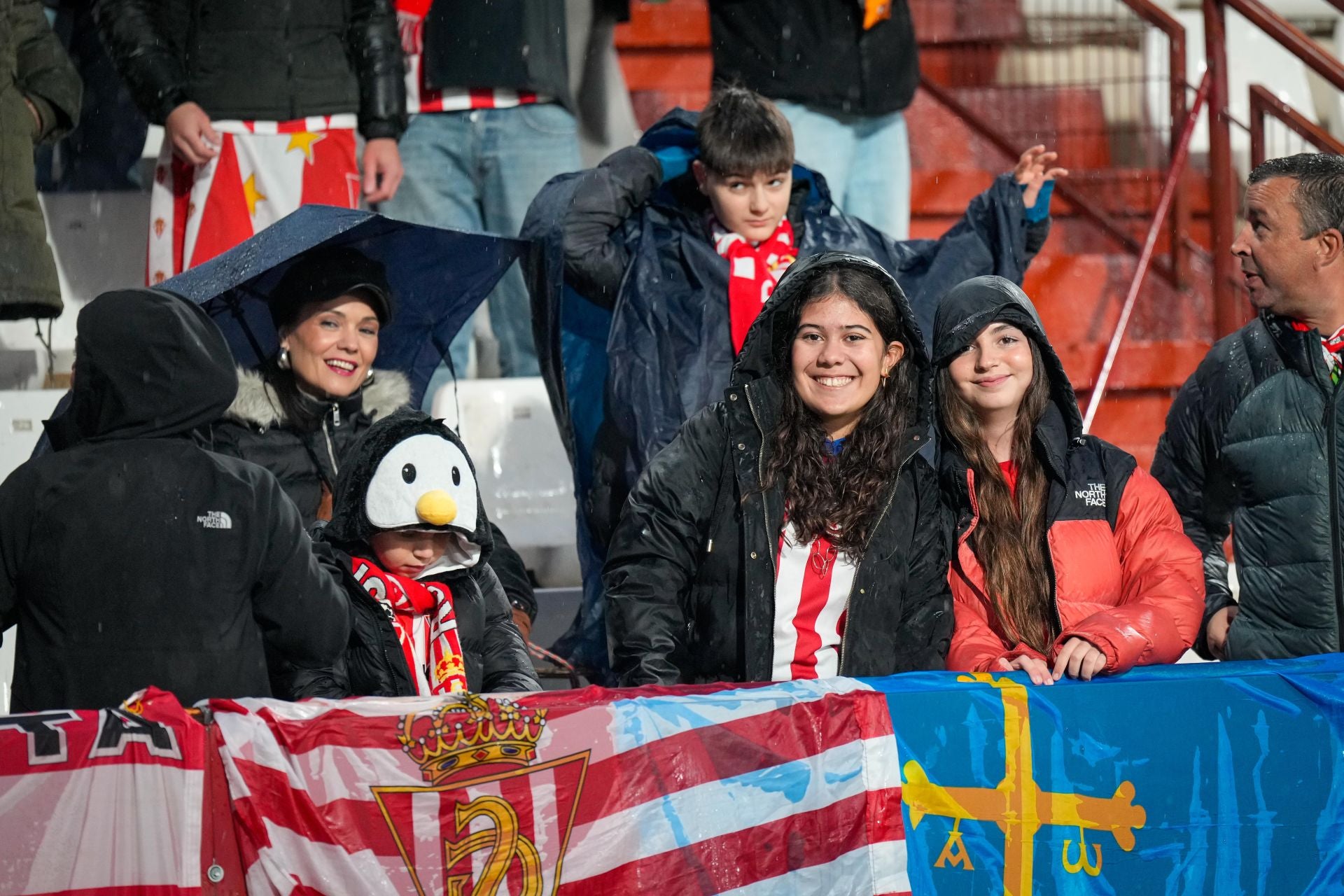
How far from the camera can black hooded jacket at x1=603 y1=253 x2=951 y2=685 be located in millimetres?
3285

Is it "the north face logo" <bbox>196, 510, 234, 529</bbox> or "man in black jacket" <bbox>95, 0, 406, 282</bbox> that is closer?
"the north face logo" <bbox>196, 510, 234, 529</bbox>

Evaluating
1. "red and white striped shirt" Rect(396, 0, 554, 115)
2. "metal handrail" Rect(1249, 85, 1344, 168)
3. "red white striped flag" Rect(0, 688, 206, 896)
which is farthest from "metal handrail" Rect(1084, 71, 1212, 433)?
"red white striped flag" Rect(0, 688, 206, 896)

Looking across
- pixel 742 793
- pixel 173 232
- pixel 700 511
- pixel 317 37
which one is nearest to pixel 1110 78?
pixel 317 37

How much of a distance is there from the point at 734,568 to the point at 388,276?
1594 mm

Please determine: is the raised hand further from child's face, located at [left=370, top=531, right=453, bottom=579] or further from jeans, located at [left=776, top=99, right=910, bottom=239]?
child's face, located at [left=370, top=531, right=453, bottom=579]

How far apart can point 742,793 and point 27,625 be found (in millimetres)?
1303

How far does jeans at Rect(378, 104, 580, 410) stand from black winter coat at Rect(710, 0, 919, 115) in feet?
2.36

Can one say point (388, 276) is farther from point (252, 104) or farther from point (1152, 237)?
point (1152, 237)

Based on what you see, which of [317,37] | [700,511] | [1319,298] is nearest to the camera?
[700,511]

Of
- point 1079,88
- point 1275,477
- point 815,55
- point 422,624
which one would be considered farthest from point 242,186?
point 1079,88

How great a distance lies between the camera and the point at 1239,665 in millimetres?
2914

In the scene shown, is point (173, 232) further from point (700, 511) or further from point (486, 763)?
point (486, 763)

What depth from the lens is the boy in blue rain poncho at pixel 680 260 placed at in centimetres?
460

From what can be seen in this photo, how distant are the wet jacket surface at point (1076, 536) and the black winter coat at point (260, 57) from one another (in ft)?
8.84
